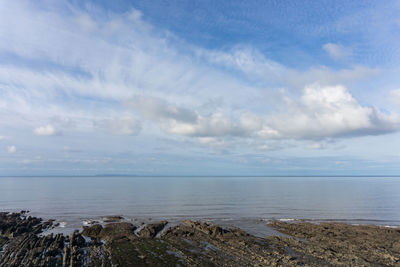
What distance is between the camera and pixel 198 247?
120 ft

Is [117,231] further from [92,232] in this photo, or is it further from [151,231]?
[151,231]

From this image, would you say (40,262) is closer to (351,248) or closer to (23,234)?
(23,234)

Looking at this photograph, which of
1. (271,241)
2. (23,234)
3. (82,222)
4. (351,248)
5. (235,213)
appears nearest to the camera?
(351,248)

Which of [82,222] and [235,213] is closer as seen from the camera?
[82,222]

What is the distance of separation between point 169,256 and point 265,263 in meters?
12.8

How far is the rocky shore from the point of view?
30281mm

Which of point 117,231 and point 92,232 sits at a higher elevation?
A: point 92,232

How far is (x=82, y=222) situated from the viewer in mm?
55469

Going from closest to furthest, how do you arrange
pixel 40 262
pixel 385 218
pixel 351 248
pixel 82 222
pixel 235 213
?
pixel 40 262, pixel 351 248, pixel 82 222, pixel 385 218, pixel 235 213

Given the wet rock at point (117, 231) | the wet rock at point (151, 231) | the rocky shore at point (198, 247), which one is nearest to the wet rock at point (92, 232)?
the rocky shore at point (198, 247)

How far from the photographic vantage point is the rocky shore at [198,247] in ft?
99.3

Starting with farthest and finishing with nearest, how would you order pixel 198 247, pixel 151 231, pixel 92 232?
pixel 151 231 < pixel 92 232 < pixel 198 247

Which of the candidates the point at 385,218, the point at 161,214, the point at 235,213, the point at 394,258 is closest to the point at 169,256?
the point at 394,258

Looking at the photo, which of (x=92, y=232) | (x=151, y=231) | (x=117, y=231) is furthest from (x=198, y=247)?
(x=92, y=232)
